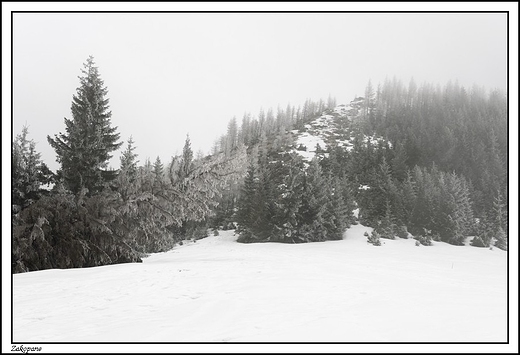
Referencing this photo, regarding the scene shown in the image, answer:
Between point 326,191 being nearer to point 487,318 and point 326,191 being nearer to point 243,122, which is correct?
point 487,318

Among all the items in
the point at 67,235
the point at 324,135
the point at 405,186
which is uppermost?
the point at 324,135

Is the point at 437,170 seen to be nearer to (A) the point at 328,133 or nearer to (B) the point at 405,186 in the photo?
(B) the point at 405,186

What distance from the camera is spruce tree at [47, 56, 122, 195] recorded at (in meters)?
11.8

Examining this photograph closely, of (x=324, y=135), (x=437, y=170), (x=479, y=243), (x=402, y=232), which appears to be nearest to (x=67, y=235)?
(x=402, y=232)

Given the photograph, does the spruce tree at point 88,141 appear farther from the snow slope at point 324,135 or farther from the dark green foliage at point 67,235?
the snow slope at point 324,135

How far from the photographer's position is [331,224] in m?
26.5

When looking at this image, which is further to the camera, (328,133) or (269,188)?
(328,133)

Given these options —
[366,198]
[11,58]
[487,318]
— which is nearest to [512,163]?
[487,318]

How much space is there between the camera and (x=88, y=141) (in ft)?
40.1

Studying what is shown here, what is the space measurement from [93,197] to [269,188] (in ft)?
74.0

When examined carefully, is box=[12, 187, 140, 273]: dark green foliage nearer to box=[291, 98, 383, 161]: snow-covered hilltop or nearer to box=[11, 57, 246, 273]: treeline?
box=[11, 57, 246, 273]: treeline

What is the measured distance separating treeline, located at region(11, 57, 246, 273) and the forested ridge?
4 cm

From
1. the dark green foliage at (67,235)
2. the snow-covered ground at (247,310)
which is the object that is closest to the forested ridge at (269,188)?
the dark green foliage at (67,235)

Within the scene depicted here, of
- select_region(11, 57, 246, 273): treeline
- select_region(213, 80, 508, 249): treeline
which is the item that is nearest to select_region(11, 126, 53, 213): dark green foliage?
select_region(11, 57, 246, 273): treeline
